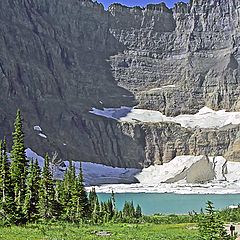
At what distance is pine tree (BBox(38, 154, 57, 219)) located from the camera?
42756 mm

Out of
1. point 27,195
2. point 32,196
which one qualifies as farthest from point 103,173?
point 27,195

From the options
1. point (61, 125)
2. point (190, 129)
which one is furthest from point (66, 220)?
point (190, 129)

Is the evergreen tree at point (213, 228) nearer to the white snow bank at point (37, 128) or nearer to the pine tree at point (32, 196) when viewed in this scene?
the pine tree at point (32, 196)

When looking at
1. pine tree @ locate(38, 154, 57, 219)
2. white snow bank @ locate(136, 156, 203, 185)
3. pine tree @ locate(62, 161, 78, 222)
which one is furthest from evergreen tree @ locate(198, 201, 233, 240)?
white snow bank @ locate(136, 156, 203, 185)

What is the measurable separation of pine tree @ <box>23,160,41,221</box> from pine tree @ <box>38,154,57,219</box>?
0.47 m

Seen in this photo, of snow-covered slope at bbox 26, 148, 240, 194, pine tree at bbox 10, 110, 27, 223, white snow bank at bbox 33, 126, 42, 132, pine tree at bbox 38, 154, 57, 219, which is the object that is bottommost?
pine tree at bbox 38, 154, 57, 219

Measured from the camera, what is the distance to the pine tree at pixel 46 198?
4276 cm

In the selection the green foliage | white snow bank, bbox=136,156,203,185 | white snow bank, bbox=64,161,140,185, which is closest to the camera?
the green foliage

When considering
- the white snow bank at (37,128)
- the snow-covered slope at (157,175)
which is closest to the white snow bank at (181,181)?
the snow-covered slope at (157,175)

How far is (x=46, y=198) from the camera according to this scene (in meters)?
43.6

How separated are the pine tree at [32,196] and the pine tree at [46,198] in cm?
47

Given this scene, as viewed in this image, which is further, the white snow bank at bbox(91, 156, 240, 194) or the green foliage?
the white snow bank at bbox(91, 156, 240, 194)

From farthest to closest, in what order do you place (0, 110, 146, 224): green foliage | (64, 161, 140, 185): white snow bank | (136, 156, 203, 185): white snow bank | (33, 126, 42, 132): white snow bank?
(136, 156, 203, 185): white snow bank < (33, 126, 42, 132): white snow bank < (64, 161, 140, 185): white snow bank < (0, 110, 146, 224): green foliage

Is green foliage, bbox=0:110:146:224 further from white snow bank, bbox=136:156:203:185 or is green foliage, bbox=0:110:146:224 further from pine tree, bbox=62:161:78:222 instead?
white snow bank, bbox=136:156:203:185
